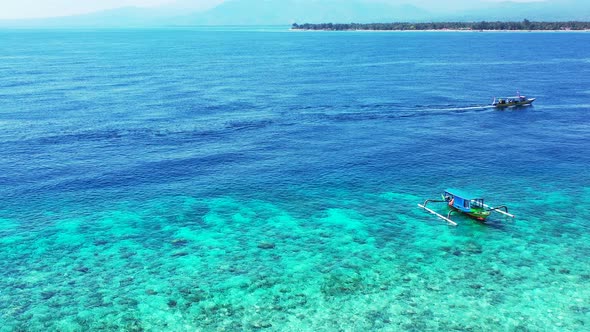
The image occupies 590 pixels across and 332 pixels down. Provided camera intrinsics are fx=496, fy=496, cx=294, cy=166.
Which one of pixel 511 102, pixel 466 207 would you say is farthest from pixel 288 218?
pixel 511 102

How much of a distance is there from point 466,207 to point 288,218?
964 inches

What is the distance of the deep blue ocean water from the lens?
162 feet

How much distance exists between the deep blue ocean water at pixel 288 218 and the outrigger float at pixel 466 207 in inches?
56.2

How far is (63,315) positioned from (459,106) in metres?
115

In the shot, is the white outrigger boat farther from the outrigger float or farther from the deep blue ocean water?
the outrigger float

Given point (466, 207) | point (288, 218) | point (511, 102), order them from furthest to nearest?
point (511, 102) < point (288, 218) < point (466, 207)

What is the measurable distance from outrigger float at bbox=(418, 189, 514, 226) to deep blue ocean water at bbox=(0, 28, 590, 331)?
1426 mm

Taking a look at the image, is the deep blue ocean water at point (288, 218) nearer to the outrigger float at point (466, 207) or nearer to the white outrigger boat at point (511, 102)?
the outrigger float at point (466, 207)

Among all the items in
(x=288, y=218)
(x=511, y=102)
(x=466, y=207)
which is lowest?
(x=288, y=218)

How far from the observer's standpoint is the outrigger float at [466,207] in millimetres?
66875

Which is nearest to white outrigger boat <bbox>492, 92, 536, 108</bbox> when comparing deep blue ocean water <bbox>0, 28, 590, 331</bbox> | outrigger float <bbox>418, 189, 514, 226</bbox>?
deep blue ocean water <bbox>0, 28, 590, 331</bbox>

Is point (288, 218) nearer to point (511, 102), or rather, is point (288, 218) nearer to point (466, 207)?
point (466, 207)

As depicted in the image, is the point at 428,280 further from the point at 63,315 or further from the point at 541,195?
the point at 63,315

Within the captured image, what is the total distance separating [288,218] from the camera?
6925 cm
